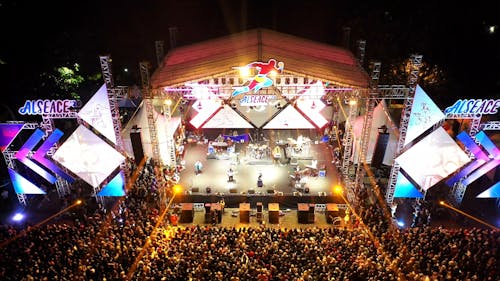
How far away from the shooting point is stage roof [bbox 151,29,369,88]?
16281 mm

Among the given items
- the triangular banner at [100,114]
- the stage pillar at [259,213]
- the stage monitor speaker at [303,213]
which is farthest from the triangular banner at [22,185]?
the stage monitor speaker at [303,213]

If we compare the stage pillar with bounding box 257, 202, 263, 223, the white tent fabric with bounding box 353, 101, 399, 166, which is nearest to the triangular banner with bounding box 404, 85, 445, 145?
the white tent fabric with bounding box 353, 101, 399, 166

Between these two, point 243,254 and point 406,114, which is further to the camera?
point 406,114

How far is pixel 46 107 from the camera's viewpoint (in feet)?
53.3

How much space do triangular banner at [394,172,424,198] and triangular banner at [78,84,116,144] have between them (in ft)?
43.3

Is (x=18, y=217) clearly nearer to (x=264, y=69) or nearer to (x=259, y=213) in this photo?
(x=259, y=213)

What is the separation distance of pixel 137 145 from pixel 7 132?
225 inches

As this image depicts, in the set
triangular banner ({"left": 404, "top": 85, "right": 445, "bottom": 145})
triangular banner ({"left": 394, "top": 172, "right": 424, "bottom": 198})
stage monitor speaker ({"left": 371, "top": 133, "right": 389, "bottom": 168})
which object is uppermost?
triangular banner ({"left": 404, "top": 85, "right": 445, "bottom": 145})

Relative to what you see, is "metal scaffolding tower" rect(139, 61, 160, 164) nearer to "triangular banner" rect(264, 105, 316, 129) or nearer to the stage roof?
the stage roof

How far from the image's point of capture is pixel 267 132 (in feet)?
83.9

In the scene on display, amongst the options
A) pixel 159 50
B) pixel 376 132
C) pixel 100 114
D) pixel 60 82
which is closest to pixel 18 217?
pixel 100 114

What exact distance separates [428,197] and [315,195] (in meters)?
5.35

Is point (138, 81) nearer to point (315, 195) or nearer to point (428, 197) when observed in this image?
point (315, 195)

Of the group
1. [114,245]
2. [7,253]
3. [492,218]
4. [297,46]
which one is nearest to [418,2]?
[297,46]
